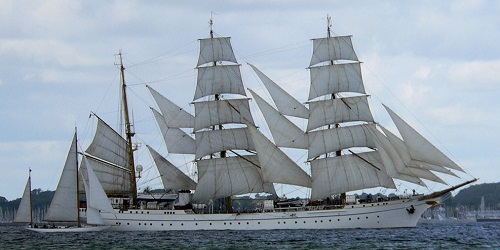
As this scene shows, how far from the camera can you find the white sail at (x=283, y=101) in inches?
4333

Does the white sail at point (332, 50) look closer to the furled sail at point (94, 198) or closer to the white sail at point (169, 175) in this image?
the white sail at point (169, 175)

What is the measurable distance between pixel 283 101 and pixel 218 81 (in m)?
8.04

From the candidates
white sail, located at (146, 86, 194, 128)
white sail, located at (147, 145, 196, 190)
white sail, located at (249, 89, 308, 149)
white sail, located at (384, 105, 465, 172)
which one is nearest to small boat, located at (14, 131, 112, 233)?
white sail, located at (147, 145, 196, 190)

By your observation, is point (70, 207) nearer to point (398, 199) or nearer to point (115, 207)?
point (115, 207)

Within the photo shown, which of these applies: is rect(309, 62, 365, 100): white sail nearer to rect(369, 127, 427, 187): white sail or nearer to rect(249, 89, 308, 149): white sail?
rect(249, 89, 308, 149): white sail

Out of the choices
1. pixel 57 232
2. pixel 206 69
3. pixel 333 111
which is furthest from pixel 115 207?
pixel 333 111

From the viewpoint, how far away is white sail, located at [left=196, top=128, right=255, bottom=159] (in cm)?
11375

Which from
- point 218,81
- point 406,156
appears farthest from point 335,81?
point 218,81

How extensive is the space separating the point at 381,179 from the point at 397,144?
578 centimetres

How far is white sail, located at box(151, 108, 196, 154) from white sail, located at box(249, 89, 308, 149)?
902 cm

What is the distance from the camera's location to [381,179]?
4358 inches

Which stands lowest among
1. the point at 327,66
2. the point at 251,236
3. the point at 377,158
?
the point at 251,236

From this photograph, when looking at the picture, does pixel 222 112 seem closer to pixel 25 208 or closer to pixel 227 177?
pixel 227 177

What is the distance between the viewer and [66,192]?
4237 inches
